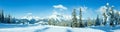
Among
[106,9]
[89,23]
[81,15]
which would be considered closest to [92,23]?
[89,23]

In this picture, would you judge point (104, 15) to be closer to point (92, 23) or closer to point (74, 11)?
point (74, 11)

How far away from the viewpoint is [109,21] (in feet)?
258

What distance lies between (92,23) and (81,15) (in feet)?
135

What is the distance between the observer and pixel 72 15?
77.1 meters

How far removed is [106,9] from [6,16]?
233 feet

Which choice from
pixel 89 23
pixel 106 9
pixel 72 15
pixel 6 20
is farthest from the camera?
pixel 6 20

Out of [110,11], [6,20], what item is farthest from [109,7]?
[6,20]

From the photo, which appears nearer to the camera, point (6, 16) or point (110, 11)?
point (110, 11)

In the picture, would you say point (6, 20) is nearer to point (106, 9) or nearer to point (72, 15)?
point (72, 15)

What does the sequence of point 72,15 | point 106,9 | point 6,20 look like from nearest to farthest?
point 106,9, point 72,15, point 6,20

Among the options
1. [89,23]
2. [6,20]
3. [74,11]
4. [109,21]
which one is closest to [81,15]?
[74,11]

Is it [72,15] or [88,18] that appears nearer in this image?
[72,15]

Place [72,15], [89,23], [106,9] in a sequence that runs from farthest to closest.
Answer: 1. [89,23]
2. [72,15]
3. [106,9]

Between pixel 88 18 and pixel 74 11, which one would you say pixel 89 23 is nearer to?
pixel 88 18
